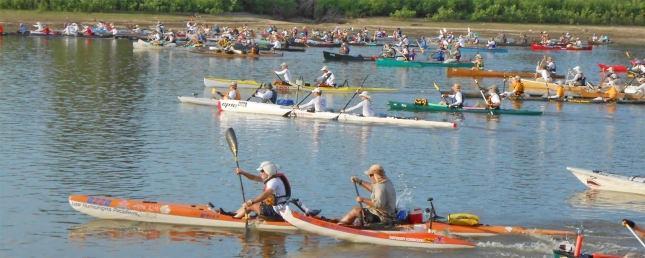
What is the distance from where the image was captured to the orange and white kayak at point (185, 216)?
18.6 meters

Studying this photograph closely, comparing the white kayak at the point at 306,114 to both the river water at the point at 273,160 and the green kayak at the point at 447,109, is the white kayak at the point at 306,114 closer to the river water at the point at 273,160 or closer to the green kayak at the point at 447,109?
the river water at the point at 273,160

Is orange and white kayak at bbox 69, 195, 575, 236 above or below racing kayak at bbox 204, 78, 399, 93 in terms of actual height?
above

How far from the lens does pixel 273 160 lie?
26.5 meters

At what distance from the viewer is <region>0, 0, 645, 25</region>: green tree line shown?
87.9m

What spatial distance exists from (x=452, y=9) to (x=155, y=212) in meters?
79.9

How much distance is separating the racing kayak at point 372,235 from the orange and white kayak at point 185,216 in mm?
433

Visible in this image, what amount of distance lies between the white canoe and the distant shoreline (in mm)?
56072

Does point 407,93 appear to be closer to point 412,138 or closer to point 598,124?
point 598,124

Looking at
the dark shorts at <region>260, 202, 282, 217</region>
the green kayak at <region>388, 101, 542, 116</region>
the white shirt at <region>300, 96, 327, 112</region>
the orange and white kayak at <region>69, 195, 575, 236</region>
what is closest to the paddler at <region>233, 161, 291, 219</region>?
the dark shorts at <region>260, 202, 282, 217</region>

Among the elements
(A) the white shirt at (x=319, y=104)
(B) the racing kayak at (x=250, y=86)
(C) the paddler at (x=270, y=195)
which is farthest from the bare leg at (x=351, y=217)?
(B) the racing kayak at (x=250, y=86)

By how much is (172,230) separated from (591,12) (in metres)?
86.6

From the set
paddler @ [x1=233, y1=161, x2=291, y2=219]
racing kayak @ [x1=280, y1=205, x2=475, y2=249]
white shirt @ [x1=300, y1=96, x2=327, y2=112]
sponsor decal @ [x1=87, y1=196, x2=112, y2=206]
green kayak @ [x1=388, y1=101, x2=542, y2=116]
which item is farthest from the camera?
green kayak @ [x1=388, y1=101, x2=542, y2=116]

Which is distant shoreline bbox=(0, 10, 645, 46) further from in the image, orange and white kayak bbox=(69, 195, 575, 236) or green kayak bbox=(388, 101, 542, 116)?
orange and white kayak bbox=(69, 195, 575, 236)

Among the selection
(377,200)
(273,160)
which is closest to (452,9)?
(273,160)
